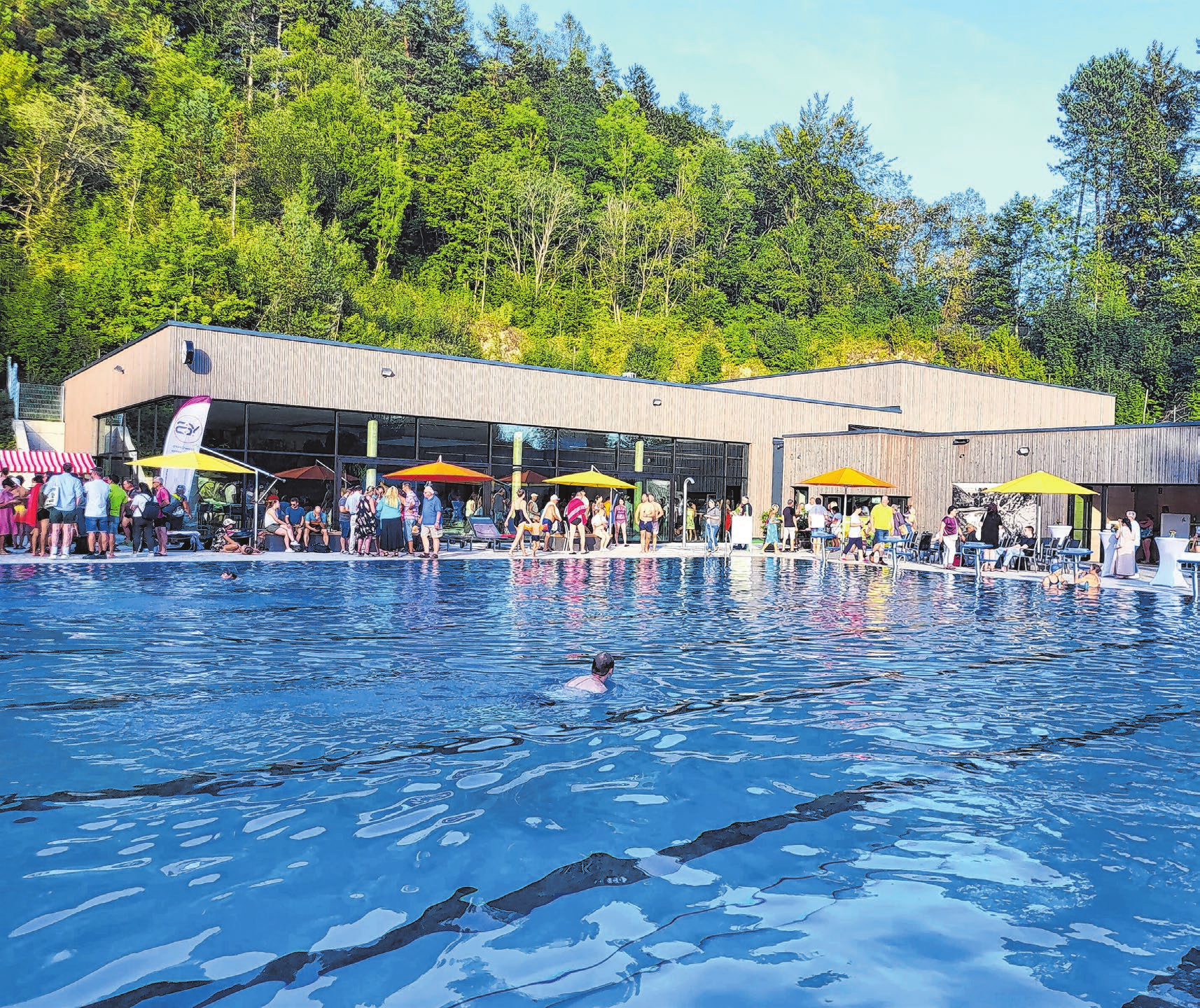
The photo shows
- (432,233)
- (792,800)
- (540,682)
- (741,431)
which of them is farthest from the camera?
(432,233)

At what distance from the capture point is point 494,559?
2056cm

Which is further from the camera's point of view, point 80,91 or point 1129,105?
point 1129,105

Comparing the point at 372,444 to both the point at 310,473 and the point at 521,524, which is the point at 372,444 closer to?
the point at 310,473

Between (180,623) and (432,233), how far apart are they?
154 ft

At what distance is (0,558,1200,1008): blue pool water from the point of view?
127 inches

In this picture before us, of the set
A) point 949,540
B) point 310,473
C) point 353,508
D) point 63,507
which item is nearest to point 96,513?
point 63,507

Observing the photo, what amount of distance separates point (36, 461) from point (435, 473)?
11355 millimetres

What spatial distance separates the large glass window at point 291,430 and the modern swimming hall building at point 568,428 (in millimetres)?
36

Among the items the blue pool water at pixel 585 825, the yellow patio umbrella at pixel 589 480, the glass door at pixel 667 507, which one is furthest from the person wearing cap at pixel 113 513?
the glass door at pixel 667 507

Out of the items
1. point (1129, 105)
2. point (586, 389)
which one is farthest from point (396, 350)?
point (1129, 105)

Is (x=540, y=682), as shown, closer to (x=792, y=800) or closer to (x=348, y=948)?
(x=792, y=800)

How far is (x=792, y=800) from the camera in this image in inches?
193

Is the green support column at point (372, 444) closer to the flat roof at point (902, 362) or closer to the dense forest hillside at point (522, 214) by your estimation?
the flat roof at point (902, 362)

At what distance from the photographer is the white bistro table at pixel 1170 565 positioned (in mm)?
17094
